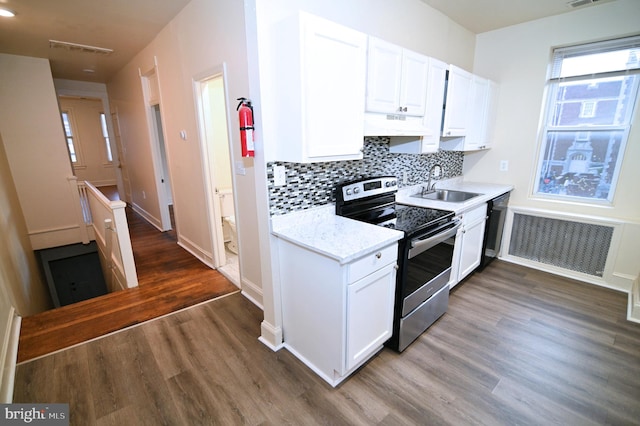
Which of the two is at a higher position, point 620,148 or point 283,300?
point 620,148

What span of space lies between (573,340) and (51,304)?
6979 millimetres

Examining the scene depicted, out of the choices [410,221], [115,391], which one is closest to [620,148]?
[410,221]

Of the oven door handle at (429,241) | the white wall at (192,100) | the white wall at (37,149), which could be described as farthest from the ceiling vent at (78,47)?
the oven door handle at (429,241)

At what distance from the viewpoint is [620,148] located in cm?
284

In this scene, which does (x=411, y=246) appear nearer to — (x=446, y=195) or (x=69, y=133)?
(x=446, y=195)

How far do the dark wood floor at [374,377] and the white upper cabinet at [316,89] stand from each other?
4.78 feet

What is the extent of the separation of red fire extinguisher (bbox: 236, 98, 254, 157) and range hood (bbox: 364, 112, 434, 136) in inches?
31.2

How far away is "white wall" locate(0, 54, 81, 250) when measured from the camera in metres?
4.05

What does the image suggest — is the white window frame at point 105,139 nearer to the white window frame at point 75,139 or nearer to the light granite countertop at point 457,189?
the white window frame at point 75,139

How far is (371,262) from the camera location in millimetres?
1700

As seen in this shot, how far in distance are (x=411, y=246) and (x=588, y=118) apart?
278 cm

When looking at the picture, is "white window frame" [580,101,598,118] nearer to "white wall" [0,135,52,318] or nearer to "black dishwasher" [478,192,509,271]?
"black dishwasher" [478,192,509,271]

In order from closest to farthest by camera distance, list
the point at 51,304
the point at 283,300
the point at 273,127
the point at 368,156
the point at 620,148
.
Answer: the point at 273,127, the point at 283,300, the point at 368,156, the point at 620,148, the point at 51,304

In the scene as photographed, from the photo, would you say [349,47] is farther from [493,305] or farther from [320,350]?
[493,305]
